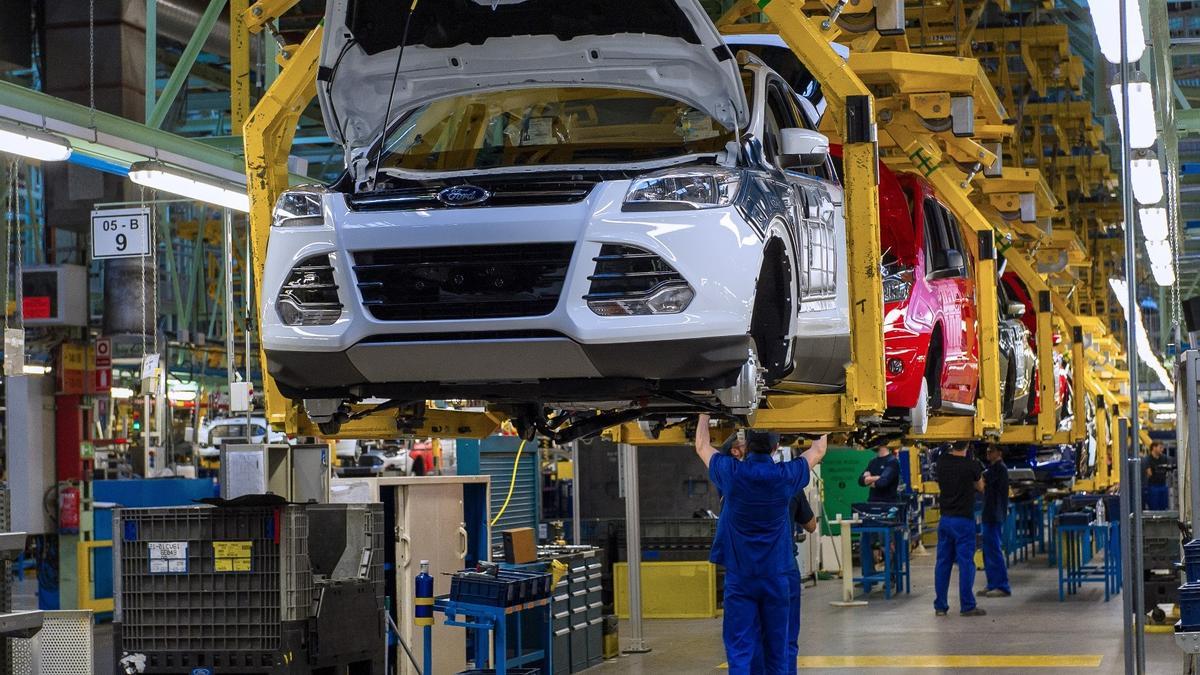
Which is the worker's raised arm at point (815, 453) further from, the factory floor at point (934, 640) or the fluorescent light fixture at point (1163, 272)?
the fluorescent light fixture at point (1163, 272)

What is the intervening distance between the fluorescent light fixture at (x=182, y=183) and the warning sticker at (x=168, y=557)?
4031mm

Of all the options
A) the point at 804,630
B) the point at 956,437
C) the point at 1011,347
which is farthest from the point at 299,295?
the point at 804,630

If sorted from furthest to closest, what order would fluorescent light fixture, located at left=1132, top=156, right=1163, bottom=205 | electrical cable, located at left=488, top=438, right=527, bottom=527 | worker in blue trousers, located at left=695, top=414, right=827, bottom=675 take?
electrical cable, located at left=488, top=438, right=527, bottom=527 → fluorescent light fixture, located at left=1132, top=156, right=1163, bottom=205 → worker in blue trousers, located at left=695, top=414, right=827, bottom=675

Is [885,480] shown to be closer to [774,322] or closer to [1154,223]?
[1154,223]

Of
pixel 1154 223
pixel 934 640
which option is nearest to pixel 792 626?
pixel 934 640

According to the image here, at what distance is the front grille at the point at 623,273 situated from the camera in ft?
16.2

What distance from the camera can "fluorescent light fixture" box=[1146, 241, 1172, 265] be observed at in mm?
15594

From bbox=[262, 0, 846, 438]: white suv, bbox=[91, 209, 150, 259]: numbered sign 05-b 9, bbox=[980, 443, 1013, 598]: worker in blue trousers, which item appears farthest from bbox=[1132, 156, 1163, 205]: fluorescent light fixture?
bbox=[91, 209, 150, 259]: numbered sign 05-b 9

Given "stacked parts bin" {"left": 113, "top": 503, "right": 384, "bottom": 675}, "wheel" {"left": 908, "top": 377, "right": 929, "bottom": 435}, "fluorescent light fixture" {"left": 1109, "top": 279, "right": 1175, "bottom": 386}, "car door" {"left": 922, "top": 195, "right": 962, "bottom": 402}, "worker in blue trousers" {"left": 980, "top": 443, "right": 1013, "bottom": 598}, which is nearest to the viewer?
"stacked parts bin" {"left": 113, "top": 503, "right": 384, "bottom": 675}

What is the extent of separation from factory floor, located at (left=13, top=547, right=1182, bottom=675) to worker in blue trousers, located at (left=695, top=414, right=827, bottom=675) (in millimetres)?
2456

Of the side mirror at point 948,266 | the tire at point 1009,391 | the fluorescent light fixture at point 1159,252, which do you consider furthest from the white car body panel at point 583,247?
the fluorescent light fixture at point 1159,252

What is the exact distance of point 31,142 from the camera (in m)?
9.00

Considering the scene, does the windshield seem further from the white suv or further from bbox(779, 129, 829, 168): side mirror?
bbox(779, 129, 829, 168): side mirror

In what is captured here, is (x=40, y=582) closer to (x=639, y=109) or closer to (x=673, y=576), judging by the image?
(x=673, y=576)
